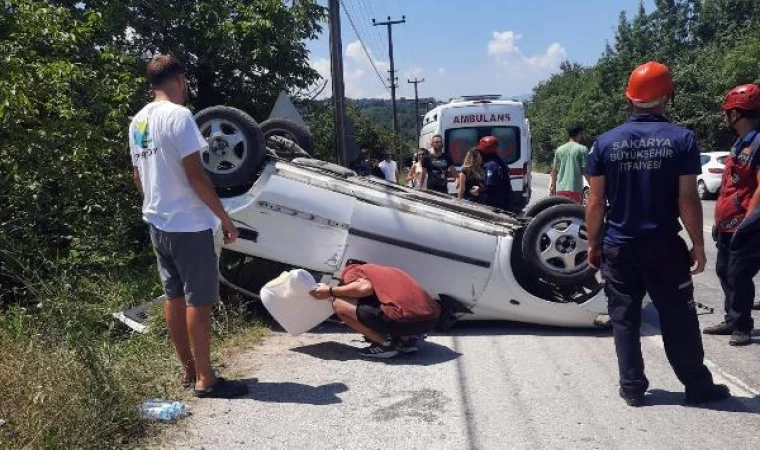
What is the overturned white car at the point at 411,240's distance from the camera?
5855 mm

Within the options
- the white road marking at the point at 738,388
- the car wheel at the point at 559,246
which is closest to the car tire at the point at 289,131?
the car wheel at the point at 559,246

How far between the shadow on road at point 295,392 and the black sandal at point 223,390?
0.22ft

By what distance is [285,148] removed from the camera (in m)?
7.05

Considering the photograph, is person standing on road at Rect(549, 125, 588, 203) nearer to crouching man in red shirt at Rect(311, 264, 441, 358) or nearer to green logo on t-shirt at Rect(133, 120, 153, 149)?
crouching man in red shirt at Rect(311, 264, 441, 358)

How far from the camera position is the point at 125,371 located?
4312 mm

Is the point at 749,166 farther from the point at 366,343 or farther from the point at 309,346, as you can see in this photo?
the point at 309,346

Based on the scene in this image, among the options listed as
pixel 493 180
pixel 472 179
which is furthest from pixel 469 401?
pixel 472 179

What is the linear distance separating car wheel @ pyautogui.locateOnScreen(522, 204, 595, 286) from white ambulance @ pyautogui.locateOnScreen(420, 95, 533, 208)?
8245 millimetres

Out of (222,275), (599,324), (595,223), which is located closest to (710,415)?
(595,223)

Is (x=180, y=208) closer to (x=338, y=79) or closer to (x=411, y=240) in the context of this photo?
(x=411, y=240)

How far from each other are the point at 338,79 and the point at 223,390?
34.5 ft

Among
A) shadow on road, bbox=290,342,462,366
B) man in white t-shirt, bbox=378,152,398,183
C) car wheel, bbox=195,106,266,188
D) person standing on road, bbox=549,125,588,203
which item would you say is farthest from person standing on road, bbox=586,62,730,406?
man in white t-shirt, bbox=378,152,398,183

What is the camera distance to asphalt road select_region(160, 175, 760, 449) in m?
3.79

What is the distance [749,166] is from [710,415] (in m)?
2.22
